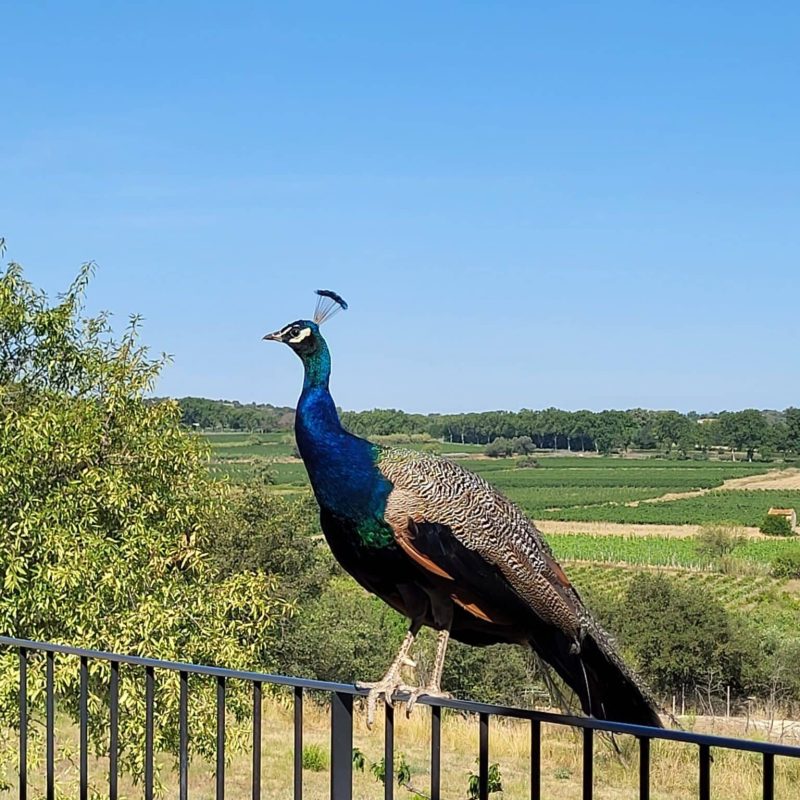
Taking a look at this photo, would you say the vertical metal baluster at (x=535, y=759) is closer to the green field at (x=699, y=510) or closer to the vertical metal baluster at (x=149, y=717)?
the vertical metal baluster at (x=149, y=717)

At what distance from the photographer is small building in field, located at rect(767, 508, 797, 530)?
46.2 metres

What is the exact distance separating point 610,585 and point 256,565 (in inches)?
731

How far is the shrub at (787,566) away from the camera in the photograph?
38.3 m

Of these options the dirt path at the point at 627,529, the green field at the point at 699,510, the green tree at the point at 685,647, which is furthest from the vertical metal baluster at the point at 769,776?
the green field at the point at 699,510

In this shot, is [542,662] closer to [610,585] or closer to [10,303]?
[10,303]

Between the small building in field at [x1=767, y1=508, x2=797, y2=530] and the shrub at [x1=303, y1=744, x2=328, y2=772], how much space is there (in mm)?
39512

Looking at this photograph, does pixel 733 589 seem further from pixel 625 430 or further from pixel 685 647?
pixel 685 647

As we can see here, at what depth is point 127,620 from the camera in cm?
791

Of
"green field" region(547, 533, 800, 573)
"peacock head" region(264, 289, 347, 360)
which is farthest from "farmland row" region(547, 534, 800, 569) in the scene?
"peacock head" region(264, 289, 347, 360)

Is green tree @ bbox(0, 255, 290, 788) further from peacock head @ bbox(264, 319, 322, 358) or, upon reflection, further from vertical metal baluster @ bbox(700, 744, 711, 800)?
vertical metal baluster @ bbox(700, 744, 711, 800)

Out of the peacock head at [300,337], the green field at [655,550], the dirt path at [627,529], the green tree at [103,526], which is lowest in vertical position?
the green field at [655,550]

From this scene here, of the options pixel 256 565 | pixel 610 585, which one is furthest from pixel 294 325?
pixel 610 585

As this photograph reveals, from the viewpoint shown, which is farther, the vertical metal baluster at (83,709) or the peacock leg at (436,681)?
the vertical metal baluster at (83,709)

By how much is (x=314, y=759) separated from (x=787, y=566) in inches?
1272
